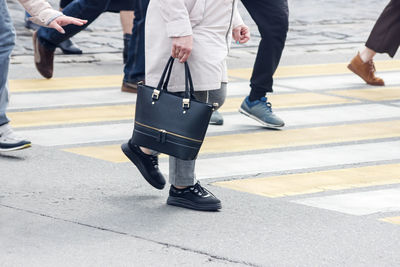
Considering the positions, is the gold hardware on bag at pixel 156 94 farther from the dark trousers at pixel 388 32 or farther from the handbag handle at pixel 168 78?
the dark trousers at pixel 388 32

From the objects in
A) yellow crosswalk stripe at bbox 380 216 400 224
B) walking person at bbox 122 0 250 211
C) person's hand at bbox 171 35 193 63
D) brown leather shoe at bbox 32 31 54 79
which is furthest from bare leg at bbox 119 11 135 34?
yellow crosswalk stripe at bbox 380 216 400 224

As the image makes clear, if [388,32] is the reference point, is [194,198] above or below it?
above

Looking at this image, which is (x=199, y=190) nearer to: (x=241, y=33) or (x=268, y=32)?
(x=241, y=33)

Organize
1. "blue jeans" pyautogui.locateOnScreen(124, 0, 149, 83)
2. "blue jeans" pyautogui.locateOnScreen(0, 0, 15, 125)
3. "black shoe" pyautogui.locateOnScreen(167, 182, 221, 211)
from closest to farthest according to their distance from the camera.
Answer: "black shoe" pyautogui.locateOnScreen(167, 182, 221, 211) < "blue jeans" pyautogui.locateOnScreen(0, 0, 15, 125) < "blue jeans" pyautogui.locateOnScreen(124, 0, 149, 83)

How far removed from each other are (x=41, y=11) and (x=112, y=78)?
3473 mm

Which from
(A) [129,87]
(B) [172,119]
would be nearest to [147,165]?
(B) [172,119]

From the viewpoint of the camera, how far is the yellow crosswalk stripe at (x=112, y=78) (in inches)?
321

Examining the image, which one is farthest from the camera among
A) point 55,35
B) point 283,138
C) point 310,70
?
point 310,70

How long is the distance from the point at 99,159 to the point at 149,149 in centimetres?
107

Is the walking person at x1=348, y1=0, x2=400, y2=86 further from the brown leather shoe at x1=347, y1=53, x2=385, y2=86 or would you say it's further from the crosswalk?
the crosswalk

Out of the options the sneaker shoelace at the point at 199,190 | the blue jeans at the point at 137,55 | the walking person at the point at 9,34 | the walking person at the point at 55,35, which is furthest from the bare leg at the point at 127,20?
the sneaker shoelace at the point at 199,190

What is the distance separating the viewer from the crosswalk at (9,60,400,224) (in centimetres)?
532

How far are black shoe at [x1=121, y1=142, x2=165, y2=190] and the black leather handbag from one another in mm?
348

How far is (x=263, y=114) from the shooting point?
270 inches
